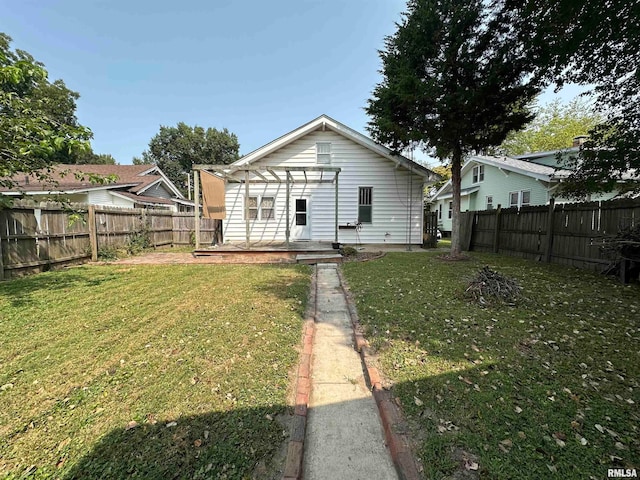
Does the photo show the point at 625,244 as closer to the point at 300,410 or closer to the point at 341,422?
the point at 341,422

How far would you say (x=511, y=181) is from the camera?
15.9 m

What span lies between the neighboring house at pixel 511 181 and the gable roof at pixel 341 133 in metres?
5.61

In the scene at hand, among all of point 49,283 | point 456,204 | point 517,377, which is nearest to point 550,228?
point 456,204

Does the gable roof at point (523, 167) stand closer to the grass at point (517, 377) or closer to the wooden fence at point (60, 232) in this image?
the grass at point (517, 377)

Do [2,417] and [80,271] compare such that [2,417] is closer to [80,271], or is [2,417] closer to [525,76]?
[80,271]

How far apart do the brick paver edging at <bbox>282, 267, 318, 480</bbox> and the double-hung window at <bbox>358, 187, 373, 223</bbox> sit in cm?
880

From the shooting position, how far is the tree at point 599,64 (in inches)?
210

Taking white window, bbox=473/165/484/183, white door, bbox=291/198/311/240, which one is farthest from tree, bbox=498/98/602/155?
white door, bbox=291/198/311/240

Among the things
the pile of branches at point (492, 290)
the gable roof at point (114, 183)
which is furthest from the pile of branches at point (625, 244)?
the gable roof at point (114, 183)

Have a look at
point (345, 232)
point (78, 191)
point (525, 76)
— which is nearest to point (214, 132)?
point (78, 191)

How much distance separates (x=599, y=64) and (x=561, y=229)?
160 inches

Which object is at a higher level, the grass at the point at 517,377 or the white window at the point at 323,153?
the white window at the point at 323,153

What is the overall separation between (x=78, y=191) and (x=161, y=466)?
1749 cm

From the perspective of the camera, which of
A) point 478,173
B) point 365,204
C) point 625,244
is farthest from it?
point 478,173
